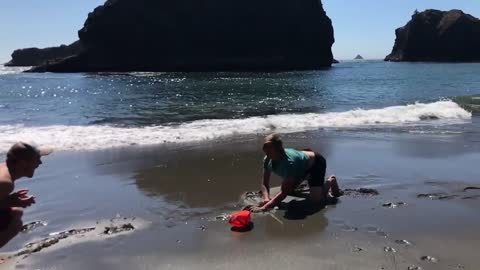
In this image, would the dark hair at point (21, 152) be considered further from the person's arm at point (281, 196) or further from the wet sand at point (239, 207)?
the person's arm at point (281, 196)

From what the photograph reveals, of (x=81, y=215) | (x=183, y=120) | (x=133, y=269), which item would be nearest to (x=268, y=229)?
(x=133, y=269)

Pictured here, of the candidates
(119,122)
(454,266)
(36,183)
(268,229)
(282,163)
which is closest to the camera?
(454,266)

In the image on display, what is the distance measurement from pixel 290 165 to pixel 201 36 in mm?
87089

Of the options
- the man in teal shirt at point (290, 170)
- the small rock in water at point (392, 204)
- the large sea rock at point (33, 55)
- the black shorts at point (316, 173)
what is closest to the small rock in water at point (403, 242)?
the small rock in water at point (392, 204)

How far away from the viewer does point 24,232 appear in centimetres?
616

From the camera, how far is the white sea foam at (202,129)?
1254 centimetres

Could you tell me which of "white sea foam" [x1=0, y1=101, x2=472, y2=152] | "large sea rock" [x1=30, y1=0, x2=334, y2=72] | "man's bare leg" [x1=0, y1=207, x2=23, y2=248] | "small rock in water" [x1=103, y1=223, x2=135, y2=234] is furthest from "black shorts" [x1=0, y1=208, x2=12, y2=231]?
"large sea rock" [x1=30, y1=0, x2=334, y2=72]

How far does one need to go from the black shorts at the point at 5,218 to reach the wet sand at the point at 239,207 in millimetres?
1328

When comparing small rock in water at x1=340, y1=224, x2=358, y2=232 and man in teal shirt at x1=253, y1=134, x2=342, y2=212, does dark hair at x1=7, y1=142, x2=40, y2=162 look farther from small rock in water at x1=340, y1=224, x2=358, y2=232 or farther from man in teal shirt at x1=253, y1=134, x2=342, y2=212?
small rock in water at x1=340, y1=224, x2=358, y2=232

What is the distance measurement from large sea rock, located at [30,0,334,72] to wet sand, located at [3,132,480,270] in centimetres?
7596

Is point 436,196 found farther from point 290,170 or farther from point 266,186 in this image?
point 266,186

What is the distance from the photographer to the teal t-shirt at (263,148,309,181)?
21.4 ft

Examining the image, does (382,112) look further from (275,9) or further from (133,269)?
(275,9)

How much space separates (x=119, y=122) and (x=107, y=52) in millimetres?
75041
